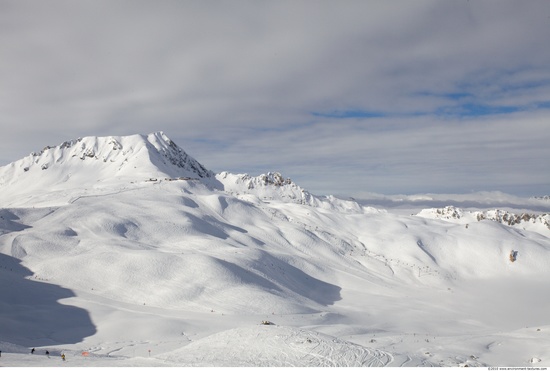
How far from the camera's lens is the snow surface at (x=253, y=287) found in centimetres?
3584

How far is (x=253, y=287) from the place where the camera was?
6681cm

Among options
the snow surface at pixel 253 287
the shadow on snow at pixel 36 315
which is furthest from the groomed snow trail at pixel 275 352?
the shadow on snow at pixel 36 315

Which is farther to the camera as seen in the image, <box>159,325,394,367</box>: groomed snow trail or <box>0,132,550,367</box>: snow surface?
<box>0,132,550,367</box>: snow surface

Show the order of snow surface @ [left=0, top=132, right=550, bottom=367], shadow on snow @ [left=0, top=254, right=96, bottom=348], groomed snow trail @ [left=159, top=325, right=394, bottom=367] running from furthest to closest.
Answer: shadow on snow @ [left=0, top=254, right=96, bottom=348] → snow surface @ [left=0, top=132, right=550, bottom=367] → groomed snow trail @ [left=159, top=325, right=394, bottom=367]

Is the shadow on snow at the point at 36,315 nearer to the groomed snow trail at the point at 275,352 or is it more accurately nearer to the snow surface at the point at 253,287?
the snow surface at the point at 253,287

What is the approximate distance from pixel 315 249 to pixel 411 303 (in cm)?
3367

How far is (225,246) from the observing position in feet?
286

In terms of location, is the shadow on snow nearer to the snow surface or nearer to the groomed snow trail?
the snow surface

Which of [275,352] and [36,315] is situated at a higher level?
[275,352]

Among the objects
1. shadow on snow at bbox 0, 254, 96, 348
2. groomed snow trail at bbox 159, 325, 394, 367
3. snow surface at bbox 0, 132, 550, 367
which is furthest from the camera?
shadow on snow at bbox 0, 254, 96, 348

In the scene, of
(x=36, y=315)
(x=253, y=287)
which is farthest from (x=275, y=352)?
(x=253, y=287)

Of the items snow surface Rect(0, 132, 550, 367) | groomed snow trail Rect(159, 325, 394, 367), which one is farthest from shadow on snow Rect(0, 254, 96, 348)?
groomed snow trail Rect(159, 325, 394, 367)

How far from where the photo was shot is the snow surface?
118 ft

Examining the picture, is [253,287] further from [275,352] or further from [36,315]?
[275,352]
